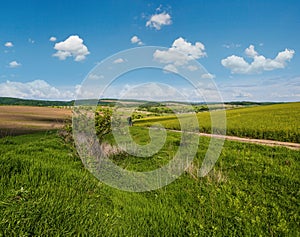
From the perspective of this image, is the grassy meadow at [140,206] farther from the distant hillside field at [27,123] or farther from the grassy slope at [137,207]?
the distant hillside field at [27,123]

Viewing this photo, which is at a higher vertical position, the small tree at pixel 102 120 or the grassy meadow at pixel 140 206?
the small tree at pixel 102 120

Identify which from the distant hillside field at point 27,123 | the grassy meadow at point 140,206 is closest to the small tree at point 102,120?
the distant hillside field at point 27,123

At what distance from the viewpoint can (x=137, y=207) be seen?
16.8 feet

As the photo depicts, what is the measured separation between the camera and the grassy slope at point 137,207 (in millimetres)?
3789

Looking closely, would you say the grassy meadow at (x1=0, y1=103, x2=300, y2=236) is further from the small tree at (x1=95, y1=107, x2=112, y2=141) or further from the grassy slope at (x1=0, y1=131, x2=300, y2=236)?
the small tree at (x1=95, y1=107, x2=112, y2=141)

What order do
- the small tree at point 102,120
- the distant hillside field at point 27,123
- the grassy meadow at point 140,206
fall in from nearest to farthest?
the grassy meadow at point 140,206 < the small tree at point 102,120 < the distant hillside field at point 27,123

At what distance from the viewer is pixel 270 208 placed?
576 cm

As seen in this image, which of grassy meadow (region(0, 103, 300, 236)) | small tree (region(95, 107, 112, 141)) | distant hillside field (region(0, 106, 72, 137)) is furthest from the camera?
distant hillside field (region(0, 106, 72, 137))

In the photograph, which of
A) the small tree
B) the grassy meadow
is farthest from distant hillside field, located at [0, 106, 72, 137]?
the grassy meadow

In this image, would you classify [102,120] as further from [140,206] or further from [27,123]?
[27,123]

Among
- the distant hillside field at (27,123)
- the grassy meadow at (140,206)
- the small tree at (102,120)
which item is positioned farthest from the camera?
the distant hillside field at (27,123)

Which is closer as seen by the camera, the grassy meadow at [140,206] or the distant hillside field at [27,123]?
the grassy meadow at [140,206]

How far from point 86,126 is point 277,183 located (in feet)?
19.7

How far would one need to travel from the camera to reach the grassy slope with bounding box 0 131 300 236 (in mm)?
3789
